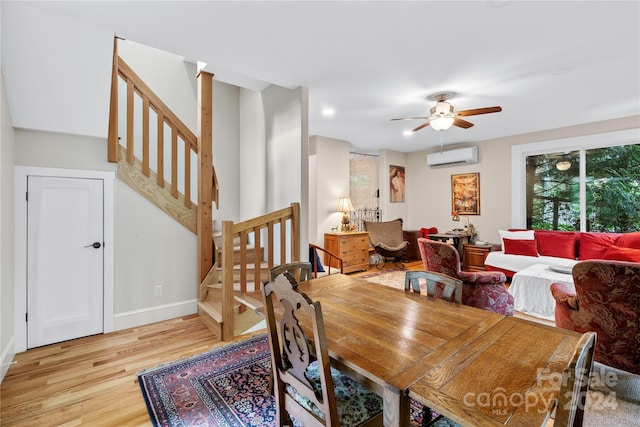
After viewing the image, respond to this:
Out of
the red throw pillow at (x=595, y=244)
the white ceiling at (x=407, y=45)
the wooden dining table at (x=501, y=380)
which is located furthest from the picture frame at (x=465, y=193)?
the wooden dining table at (x=501, y=380)

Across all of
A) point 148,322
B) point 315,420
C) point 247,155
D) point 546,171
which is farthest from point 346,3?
point 546,171

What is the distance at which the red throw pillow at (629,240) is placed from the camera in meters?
4.03

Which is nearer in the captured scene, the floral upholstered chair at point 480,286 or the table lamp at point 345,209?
the floral upholstered chair at point 480,286

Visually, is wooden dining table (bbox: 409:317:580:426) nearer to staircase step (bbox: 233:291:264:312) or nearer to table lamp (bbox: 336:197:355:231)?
staircase step (bbox: 233:291:264:312)

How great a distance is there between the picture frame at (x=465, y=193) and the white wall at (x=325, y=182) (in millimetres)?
2368

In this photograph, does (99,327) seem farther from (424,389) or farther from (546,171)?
(546,171)

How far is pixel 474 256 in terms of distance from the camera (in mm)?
5539

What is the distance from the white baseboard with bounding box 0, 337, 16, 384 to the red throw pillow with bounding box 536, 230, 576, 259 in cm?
663

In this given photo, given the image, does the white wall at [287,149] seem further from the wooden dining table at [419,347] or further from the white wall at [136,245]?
the wooden dining table at [419,347]

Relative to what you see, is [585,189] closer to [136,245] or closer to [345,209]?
[345,209]

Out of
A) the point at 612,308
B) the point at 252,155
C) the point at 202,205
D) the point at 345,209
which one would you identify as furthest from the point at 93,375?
the point at 345,209

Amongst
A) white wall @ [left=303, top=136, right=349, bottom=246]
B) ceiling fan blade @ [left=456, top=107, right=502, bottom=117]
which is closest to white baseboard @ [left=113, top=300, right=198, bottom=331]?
white wall @ [left=303, top=136, right=349, bottom=246]

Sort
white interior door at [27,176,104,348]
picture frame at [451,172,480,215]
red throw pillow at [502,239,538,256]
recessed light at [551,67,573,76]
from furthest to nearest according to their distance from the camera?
picture frame at [451,172,480,215], red throw pillow at [502,239,538,256], recessed light at [551,67,573,76], white interior door at [27,176,104,348]

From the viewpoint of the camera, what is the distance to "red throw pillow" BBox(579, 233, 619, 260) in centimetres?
427
